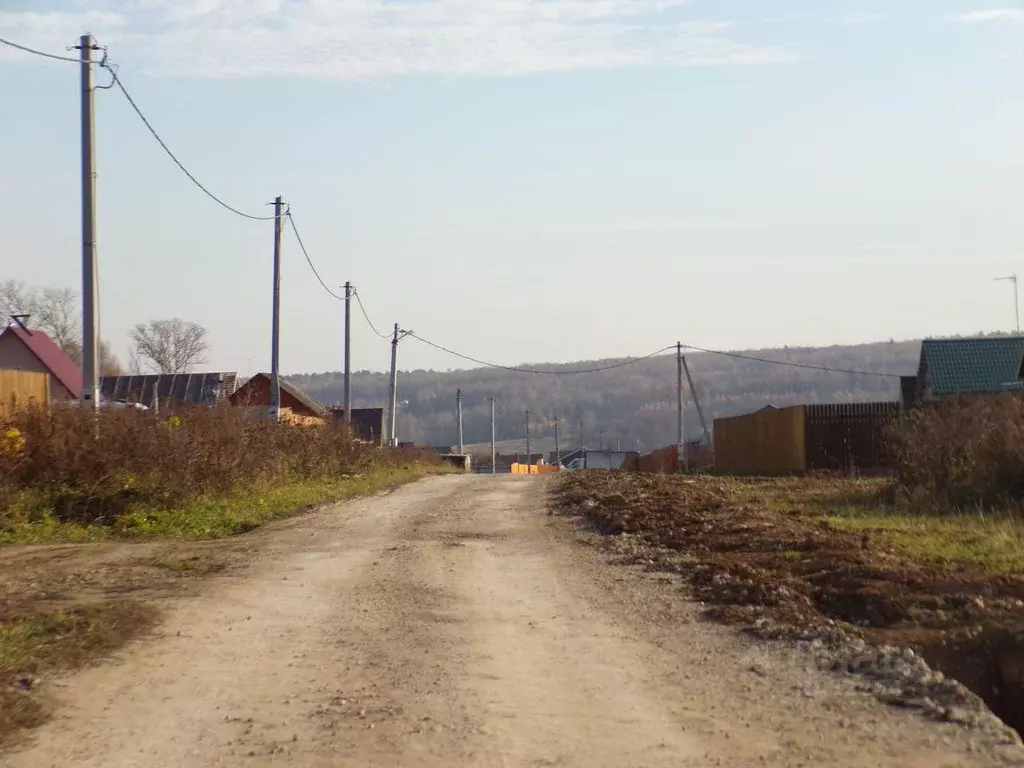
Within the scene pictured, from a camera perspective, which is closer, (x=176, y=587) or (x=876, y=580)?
(x=876, y=580)

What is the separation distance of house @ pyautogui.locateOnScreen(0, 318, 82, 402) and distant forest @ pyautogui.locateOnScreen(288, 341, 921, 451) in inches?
2753

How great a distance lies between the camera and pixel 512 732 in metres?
5.81

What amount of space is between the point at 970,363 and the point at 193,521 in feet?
110

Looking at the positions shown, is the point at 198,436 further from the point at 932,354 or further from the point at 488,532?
the point at 932,354

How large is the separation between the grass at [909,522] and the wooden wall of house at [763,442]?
32.6 feet

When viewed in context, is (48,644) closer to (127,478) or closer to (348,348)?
(127,478)

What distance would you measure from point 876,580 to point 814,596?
1.74 ft

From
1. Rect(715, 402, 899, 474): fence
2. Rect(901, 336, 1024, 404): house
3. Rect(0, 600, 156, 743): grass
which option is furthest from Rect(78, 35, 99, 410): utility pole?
Rect(901, 336, 1024, 404): house

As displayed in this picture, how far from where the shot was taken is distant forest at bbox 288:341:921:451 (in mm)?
126750

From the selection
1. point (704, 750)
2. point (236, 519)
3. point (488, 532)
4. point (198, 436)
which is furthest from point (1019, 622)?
point (198, 436)

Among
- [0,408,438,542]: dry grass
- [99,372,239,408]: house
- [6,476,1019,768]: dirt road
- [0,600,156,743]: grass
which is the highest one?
[99,372,239,408]: house

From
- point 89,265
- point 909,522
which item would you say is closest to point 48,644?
point 909,522

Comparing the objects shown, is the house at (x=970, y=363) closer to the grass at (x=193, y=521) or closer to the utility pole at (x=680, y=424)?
the utility pole at (x=680, y=424)

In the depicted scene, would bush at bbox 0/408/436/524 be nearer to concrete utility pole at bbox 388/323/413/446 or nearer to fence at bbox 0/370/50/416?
fence at bbox 0/370/50/416
